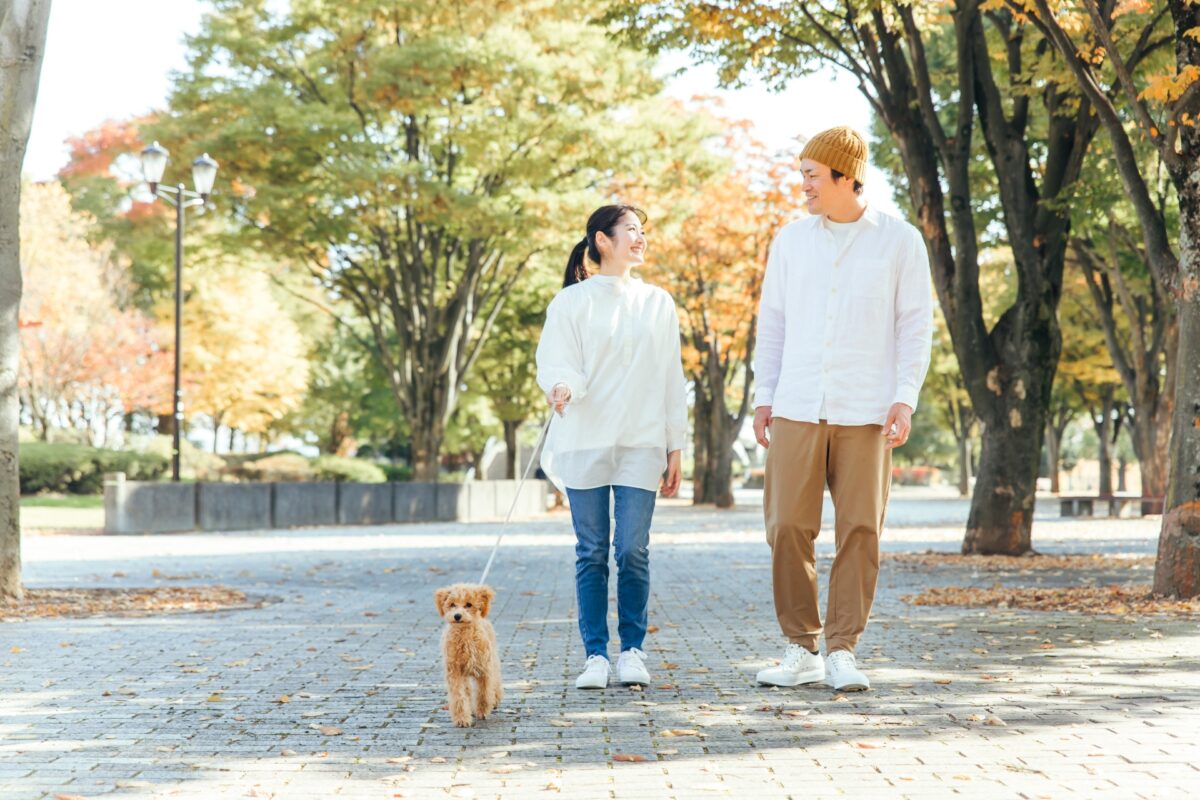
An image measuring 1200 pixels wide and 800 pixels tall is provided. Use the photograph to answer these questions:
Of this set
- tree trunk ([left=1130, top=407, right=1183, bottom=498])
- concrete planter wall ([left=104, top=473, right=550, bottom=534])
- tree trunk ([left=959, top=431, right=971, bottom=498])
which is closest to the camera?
concrete planter wall ([left=104, top=473, right=550, bottom=534])

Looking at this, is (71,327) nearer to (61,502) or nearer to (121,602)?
(61,502)

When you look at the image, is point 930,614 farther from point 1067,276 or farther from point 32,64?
point 1067,276

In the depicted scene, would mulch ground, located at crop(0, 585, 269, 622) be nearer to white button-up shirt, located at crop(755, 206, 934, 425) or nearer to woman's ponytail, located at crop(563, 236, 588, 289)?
woman's ponytail, located at crop(563, 236, 588, 289)

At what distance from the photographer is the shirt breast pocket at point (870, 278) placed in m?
5.55

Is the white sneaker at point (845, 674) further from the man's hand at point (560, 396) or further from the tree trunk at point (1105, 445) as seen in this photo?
the tree trunk at point (1105, 445)

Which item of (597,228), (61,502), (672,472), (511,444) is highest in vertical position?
(597,228)

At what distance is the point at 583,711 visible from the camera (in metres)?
5.17

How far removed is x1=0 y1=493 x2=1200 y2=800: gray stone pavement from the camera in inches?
158

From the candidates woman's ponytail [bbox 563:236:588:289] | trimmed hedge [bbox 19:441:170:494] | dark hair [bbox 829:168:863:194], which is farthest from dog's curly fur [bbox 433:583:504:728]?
trimmed hedge [bbox 19:441:170:494]

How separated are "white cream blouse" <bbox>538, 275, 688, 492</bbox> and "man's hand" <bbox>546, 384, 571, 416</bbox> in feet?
0.17

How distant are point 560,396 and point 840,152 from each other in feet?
4.92

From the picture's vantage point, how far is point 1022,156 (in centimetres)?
1381

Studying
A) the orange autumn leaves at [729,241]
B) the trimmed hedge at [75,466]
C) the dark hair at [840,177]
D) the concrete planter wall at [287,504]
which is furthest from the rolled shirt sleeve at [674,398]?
the trimmed hedge at [75,466]

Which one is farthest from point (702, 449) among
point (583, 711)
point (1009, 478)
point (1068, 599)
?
point (583, 711)
